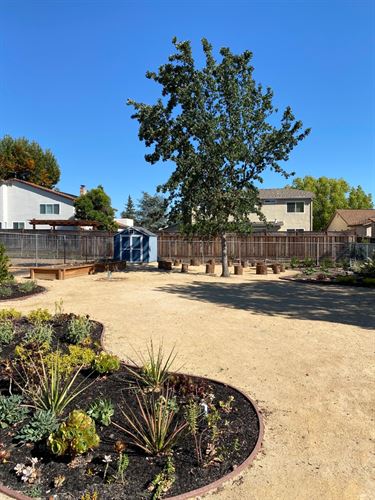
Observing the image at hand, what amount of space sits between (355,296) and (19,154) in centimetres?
4383

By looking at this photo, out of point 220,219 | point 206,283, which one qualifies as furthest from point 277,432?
point 220,219

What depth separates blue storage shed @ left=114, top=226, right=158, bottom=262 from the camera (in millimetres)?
26656

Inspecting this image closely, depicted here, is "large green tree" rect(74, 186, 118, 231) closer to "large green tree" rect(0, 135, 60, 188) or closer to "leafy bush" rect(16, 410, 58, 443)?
"large green tree" rect(0, 135, 60, 188)

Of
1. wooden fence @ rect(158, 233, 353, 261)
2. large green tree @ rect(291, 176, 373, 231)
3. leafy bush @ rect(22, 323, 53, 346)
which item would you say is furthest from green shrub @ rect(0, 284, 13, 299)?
large green tree @ rect(291, 176, 373, 231)

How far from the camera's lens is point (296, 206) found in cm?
4109

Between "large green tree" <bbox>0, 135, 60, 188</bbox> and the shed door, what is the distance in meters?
26.1

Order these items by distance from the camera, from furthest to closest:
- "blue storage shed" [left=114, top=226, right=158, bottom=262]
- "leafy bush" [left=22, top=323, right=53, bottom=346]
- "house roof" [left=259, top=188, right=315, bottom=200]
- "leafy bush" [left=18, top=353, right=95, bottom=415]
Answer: "house roof" [left=259, top=188, right=315, bottom=200] < "blue storage shed" [left=114, top=226, right=158, bottom=262] < "leafy bush" [left=22, top=323, right=53, bottom=346] < "leafy bush" [left=18, top=353, right=95, bottom=415]

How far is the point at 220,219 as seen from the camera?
60.6 feet

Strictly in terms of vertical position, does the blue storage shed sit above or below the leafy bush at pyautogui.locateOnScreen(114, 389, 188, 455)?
above

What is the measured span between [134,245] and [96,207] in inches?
522

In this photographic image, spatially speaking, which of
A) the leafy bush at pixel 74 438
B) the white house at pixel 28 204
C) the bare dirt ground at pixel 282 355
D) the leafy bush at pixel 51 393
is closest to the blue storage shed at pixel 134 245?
the bare dirt ground at pixel 282 355

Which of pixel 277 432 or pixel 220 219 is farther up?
pixel 220 219

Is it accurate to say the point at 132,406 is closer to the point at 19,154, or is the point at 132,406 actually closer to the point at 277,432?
the point at 277,432

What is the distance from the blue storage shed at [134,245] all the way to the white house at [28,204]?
13140mm
